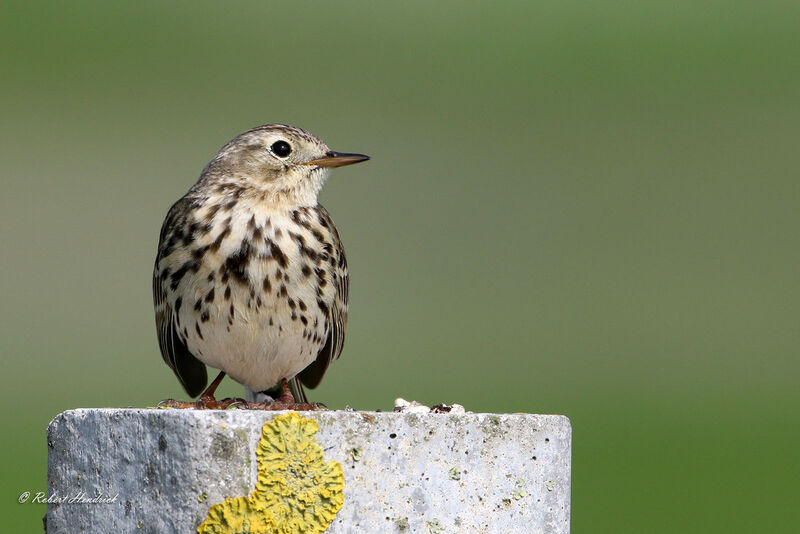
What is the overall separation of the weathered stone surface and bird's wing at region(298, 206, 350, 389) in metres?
2.84

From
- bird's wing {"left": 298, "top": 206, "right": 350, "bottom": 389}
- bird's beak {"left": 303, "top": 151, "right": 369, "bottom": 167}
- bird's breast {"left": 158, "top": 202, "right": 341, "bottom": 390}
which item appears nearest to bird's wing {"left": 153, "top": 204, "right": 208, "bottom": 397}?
bird's breast {"left": 158, "top": 202, "right": 341, "bottom": 390}

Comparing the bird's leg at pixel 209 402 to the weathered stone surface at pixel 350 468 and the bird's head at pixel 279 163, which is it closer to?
the weathered stone surface at pixel 350 468

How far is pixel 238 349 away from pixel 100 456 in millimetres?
2426

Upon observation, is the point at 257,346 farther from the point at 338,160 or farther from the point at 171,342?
the point at 338,160

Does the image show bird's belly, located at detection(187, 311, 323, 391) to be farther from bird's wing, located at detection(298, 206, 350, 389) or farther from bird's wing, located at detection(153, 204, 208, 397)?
bird's wing, located at detection(153, 204, 208, 397)

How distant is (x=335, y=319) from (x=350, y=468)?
3179 mm

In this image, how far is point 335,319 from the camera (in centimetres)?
792

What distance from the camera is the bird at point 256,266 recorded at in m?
7.23

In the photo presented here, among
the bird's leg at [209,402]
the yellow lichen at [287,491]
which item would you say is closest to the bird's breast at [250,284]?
the bird's leg at [209,402]

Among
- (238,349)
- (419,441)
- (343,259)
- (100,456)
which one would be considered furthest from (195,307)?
(419,441)

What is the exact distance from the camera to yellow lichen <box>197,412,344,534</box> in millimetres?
4641

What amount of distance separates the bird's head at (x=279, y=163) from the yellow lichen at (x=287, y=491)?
10.3 feet

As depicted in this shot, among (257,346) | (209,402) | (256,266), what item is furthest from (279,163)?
(209,402)

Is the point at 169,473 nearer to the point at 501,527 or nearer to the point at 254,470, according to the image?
the point at 254,470
